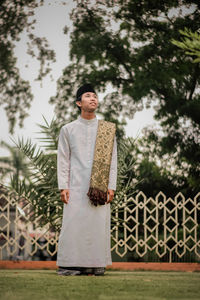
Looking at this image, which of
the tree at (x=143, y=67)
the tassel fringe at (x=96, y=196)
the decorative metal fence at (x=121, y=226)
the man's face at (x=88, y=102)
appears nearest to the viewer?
the tassel fringe at (x=96, y=196)

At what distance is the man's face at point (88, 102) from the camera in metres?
4.92

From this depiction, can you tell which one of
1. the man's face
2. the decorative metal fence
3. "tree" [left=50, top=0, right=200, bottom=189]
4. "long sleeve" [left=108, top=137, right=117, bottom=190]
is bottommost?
the decorative metal fence

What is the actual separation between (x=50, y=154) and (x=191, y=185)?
6.09 meters

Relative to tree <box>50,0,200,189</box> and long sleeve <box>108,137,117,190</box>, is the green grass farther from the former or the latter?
tree <box>50,0,200,189</box>

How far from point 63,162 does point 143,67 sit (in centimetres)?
860

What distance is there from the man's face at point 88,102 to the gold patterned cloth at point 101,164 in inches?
7.5

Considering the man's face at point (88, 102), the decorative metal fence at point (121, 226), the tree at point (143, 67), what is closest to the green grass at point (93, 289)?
the man's face at point (88, 102)

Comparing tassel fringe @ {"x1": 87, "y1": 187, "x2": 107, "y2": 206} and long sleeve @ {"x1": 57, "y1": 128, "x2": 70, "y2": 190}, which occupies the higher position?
long sleeve @ {"x1": 57, "y1": 128, "x2": 70, "y2": 190}

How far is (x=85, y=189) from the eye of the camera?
188 inches

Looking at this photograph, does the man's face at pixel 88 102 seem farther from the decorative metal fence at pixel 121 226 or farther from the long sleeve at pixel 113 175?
the decorative metal fence at pixel 121 226

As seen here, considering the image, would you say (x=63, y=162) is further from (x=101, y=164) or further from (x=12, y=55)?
(x=12, y=55)

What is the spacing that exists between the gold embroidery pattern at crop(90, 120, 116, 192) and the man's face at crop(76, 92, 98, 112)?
0.63ft

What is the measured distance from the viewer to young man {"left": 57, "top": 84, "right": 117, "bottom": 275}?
4688 mm

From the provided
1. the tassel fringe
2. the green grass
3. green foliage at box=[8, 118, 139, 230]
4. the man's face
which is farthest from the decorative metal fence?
the green grass
